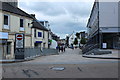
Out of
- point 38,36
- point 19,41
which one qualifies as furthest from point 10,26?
point 38,36

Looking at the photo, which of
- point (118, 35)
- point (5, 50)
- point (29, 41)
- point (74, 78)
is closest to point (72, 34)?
point (118, 35)

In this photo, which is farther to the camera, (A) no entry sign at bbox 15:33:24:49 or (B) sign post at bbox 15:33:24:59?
(A) no entry sign at bbox 15:33:24:49

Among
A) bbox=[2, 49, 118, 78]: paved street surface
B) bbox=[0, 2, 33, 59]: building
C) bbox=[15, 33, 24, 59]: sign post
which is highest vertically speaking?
bbox=[0, 2, 33, 59]: building

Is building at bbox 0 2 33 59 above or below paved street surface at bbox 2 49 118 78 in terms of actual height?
above

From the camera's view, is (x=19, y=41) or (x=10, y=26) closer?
(x=19, y=41)

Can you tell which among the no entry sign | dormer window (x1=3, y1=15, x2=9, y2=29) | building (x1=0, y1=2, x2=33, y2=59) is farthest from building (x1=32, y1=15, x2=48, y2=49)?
the no entry sign

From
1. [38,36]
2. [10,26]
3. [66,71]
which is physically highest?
[10,26]

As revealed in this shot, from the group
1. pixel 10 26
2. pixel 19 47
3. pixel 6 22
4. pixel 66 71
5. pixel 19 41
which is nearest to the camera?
pixel 66 71

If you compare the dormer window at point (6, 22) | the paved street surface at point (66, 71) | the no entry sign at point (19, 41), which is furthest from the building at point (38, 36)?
the paved street surface at point (66, 71)

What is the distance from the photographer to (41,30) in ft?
120

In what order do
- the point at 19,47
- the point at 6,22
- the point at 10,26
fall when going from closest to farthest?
the point at 19,47, the point at 6,22, the point at 10,26

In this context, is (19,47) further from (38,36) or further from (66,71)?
(38,36)

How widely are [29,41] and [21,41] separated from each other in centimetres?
1112

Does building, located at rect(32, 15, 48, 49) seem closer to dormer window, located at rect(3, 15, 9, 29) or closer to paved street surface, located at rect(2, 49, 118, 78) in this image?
dormer window, located at rect(3, 15, 9, 29)
